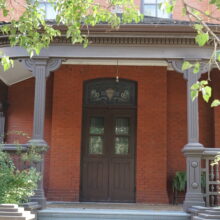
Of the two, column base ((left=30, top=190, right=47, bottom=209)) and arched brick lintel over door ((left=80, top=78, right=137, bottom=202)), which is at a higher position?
arched brick lintel over door ((left=80, top=78, right=137, bottom=202))

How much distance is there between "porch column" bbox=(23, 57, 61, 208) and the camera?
830 centimetres

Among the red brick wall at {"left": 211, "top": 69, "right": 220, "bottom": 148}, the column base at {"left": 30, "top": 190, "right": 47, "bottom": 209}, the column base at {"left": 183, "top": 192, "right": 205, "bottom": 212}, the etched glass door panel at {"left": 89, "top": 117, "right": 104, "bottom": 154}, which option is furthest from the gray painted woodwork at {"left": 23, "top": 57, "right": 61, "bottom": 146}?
the red brick wall at {"left": 211, "top": 69, "right": 220, "bottom": 148}

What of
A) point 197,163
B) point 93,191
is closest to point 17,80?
point 93,191

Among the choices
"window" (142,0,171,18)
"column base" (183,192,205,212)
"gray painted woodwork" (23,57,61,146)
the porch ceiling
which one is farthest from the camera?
"window" (142,0,171,18)

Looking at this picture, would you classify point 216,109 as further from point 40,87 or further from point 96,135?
point 40,87

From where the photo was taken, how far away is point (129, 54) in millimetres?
9023

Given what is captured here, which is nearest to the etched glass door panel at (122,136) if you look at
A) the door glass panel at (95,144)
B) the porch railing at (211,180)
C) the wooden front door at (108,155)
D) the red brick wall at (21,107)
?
the wooden front door at (108,155)

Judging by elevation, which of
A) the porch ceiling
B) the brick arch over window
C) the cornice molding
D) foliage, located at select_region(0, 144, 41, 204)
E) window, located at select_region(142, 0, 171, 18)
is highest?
window, located at select_region(142, 0, 171, 18)

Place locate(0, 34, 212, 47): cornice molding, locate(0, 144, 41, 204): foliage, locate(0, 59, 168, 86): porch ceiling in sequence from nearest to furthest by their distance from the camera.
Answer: locate(0, 144, 41, 204): foliage → locate(0, 34, 212, 47): cornice molding → locate(0, 59, 168, 86): porch ceiling

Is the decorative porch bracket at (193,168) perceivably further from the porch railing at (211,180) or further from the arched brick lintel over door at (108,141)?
the arched brick lintel over door at (108,141)

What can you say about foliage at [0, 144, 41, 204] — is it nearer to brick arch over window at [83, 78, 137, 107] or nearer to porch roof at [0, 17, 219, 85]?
porch roof at [0, 17, 219, 85]

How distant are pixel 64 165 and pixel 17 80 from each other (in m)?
2.74

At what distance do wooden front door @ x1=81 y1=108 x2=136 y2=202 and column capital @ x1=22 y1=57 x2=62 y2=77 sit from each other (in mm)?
2418

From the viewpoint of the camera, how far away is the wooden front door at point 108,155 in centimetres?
1067
